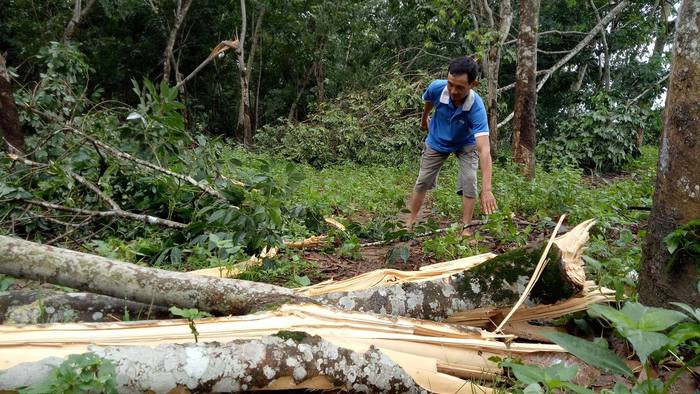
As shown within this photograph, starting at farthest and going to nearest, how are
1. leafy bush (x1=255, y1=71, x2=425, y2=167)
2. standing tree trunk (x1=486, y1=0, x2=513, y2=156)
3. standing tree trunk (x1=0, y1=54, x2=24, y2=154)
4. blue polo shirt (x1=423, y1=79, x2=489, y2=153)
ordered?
leafy bush (x1=255, y1=71, x2=425, y2=167), standing tree trunk (x1=486, y1=0, x2=513, y2=156), standing tree trunk (x1=0, y1=54, x2=24, y2=154), blue polo shirt (x1=423, y1=79, x2=489, y2=153)

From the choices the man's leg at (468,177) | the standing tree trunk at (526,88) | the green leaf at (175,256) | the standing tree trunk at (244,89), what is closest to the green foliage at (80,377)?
the green leaf at (175,256)

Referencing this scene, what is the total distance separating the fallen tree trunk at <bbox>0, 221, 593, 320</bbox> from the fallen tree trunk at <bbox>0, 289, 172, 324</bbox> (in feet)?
0.22

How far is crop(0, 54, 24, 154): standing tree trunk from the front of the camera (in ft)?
16.4

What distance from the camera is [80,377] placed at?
4.45 feet

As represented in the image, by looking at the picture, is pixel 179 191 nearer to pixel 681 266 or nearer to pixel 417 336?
pixel 417 336

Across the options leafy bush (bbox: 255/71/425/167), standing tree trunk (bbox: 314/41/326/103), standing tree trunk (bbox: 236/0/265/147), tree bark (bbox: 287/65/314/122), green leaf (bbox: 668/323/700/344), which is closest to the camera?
green leaf (bbox: 668/323/700/344)

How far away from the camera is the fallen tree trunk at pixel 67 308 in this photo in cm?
198

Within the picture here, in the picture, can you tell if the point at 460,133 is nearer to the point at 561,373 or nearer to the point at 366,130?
the point at 561,373

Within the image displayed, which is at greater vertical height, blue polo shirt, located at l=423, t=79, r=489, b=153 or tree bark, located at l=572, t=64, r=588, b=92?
tree bark, located at l=572, t=64, r=588, b=92

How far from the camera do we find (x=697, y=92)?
172cm

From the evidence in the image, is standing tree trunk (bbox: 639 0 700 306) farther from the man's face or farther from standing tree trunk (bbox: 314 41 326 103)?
standing tree trunk (bbox: 314 41 326 103)

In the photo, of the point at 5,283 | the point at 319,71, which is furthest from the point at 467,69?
the point at 319,71

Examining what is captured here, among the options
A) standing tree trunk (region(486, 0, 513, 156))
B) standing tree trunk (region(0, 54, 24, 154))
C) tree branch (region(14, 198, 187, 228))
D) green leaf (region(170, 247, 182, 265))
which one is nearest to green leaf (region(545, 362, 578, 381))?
green leaf (region(170, 247, 182, 265))

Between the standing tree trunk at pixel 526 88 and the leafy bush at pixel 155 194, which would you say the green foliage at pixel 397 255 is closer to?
the leafy bush at pixel 155 194
